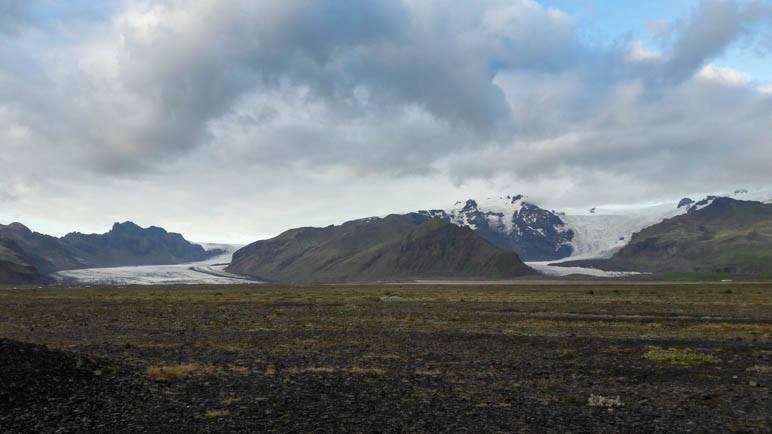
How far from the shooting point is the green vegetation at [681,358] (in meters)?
27.3

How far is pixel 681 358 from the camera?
2781cm

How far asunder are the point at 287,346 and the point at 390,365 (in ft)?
28.0

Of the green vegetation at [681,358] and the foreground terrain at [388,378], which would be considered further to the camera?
the green vegetation at [681,358]

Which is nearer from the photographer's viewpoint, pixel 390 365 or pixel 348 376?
pixel 348 376

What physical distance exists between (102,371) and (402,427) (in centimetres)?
1287

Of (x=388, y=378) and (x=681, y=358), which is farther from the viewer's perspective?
(x=681, y=358)

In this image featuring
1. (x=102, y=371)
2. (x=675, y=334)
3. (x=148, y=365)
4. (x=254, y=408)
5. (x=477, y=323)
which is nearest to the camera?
(x=254, y=408)

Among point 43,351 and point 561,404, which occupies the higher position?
point 43,351

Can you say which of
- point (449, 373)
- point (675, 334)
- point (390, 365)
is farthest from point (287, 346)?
point (675, 334)

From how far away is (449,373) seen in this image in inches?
977

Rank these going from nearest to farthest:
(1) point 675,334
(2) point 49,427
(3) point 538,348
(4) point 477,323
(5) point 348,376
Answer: (2) point 49,427 < (5) point 348,376 < (3) point 538,348 < (1) point 675,334 < (4) point 477,323

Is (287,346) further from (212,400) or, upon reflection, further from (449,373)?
(212,400)

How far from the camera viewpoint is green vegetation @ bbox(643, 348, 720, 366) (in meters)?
27.3

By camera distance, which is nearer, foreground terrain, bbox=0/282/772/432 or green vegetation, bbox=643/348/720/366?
foreground terrain, bbox=0/282/772/432
